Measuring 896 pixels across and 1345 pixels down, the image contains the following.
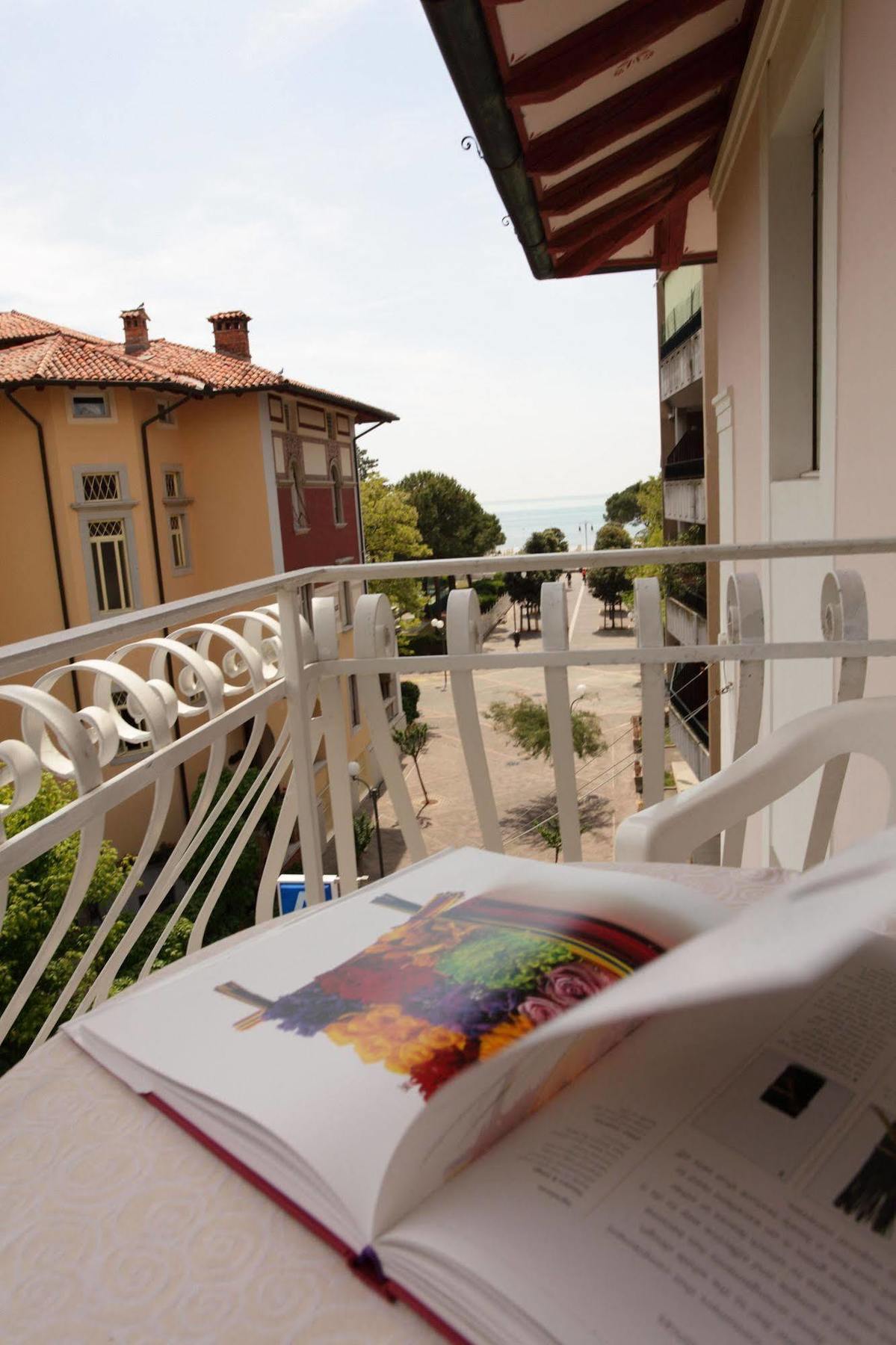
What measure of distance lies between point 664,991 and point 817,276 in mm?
3993

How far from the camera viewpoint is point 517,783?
2544cm

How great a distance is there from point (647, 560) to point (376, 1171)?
1.41 meters

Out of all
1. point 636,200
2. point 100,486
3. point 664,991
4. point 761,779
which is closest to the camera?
point 664,991

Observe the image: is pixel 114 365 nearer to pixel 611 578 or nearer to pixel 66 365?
pixel 66 365

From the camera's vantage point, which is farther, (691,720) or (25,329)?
(691,720)

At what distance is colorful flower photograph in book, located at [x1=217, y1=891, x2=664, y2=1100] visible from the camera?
598 mm

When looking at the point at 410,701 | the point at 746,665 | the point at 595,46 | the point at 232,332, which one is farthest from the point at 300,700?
the point at 410,701

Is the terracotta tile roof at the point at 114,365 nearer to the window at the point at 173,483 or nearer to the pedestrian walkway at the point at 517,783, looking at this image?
the window at the point at 173,483

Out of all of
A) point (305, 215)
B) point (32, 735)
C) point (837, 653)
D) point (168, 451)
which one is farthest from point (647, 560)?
point (305, 215)

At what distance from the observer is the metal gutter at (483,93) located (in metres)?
2.05

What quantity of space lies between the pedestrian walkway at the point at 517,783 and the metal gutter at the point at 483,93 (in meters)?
12.6

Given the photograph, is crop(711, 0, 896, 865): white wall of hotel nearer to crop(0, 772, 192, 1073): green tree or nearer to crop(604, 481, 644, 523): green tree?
crop(0, 772, 192, 1073): green tree

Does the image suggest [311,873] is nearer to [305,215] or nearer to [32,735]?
[32,735]

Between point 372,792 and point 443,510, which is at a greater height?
point 443,510
